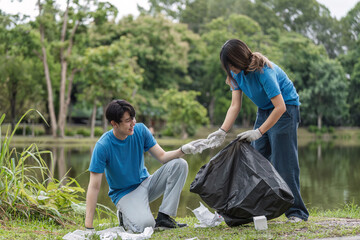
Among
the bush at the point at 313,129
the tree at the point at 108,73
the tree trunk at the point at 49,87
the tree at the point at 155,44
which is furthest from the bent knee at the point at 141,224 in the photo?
the bush at the point at 313,129

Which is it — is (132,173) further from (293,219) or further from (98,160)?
(293,219)

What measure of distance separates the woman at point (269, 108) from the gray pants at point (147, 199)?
0.35m

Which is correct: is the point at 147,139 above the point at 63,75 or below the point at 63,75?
below

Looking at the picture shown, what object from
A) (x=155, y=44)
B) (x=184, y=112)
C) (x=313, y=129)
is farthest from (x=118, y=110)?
(x=313, y=129)

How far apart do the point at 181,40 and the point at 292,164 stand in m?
25.5

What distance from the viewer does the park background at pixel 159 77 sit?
57.3 feet

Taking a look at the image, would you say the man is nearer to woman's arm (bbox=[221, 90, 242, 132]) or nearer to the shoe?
woman's arm (bbox=[221, 90, 242, 132])

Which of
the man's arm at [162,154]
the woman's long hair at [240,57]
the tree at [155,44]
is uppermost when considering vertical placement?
the tree at [155,44]

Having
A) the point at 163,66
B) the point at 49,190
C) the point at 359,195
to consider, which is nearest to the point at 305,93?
the point at 163,66

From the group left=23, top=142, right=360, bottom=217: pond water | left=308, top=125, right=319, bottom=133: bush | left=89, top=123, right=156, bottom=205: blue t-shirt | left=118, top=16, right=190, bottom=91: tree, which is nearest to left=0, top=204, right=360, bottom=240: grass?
left=89, top=123, right=156, bottom=205: blue t-shirt

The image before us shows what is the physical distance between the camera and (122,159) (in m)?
3.24

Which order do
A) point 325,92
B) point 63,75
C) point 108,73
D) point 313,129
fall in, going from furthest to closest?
point 313,129, point 325,92, point 63,75, point 108,73

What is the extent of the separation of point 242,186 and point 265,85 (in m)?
0.69

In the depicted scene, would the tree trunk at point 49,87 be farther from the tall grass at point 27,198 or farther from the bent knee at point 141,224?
the bent knee at point 141,224
